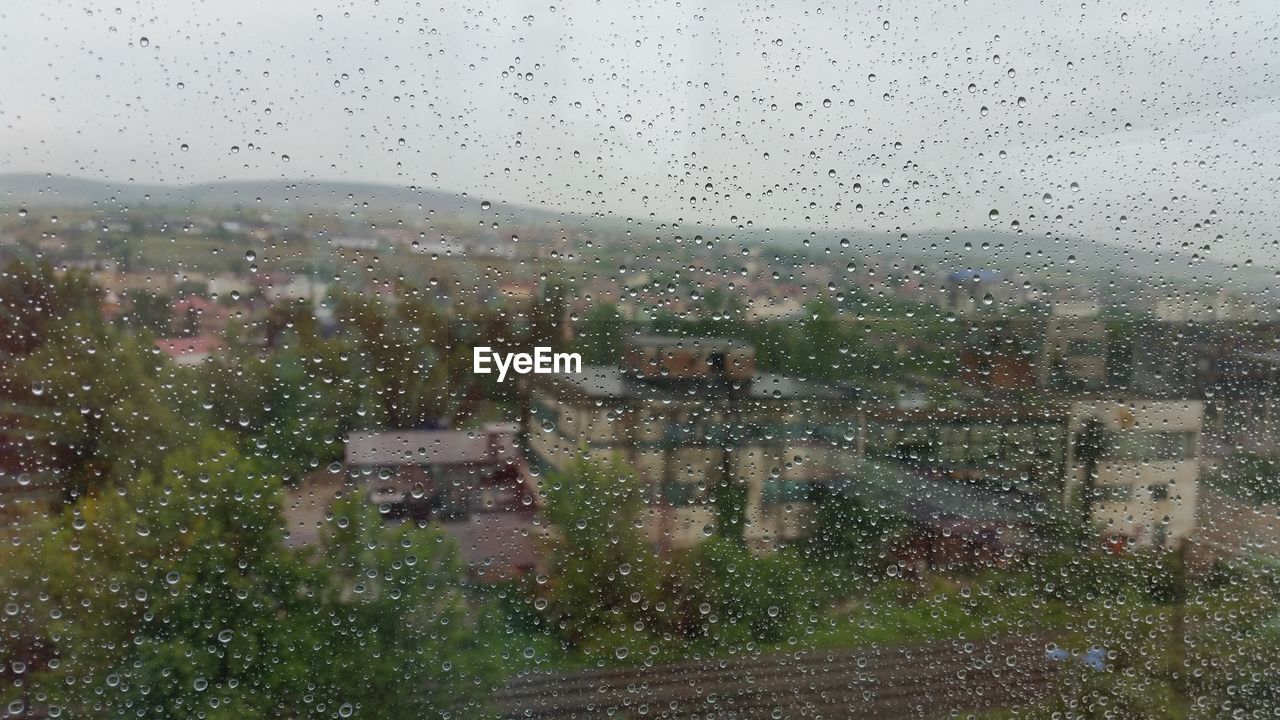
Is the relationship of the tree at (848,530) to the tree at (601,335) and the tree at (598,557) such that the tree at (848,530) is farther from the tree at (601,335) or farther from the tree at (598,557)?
the tree at (601,335)

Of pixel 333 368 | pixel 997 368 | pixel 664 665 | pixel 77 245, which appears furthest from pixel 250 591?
pixel 997 368

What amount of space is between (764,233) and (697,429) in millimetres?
465

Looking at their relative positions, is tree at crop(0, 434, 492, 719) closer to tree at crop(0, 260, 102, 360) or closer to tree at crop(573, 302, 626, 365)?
tree at crop(0, 260, 102, 360)

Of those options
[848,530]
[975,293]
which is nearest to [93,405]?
[848,530]

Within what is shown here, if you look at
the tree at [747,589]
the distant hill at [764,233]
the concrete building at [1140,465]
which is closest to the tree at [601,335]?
the distant hill at [764,233]

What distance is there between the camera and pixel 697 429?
1.77 m

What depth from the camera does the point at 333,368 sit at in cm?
Answer: 168

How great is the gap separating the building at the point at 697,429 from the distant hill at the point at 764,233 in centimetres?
31

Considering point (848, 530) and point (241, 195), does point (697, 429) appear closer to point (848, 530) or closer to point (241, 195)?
point (848, 530)

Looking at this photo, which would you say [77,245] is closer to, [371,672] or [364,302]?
[364,302]

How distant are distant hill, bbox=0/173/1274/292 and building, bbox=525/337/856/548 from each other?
1.01 feet

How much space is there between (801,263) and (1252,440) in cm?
128

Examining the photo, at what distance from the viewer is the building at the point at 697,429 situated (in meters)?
1.73

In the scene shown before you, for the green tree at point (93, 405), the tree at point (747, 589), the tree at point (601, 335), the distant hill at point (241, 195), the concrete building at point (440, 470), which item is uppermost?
the distant hill at point (241, 195)
